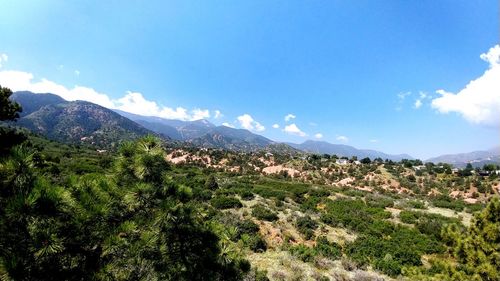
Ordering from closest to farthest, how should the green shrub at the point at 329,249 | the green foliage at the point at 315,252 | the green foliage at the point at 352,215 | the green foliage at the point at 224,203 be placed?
the green foliage at the point at 315,252
the green shrub at the point at 329,249
the green foliage at the point at 352,215
the green foliage at the point at 224,203

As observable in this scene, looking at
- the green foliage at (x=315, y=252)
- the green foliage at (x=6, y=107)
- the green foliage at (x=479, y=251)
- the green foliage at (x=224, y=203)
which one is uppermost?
the green foliage at (x=6, y=107)

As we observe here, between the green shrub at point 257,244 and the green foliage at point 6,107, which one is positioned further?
the green foliage at point 6,107

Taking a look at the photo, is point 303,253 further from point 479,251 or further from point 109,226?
point 109,226

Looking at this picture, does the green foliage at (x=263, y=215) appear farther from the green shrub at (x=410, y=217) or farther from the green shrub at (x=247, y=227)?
the green shrub at (x=410, y=217)

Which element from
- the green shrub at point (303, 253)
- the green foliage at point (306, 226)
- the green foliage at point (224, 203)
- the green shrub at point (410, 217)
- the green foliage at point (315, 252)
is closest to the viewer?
the green shrub at point (303, 253)

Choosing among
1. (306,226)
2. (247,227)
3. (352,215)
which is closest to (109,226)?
(247,227)

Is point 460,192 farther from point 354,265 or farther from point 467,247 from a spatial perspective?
point 467,247

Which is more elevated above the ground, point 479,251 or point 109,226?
point 109,226

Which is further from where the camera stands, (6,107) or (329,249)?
(6,107)

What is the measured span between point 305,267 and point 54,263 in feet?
31.3

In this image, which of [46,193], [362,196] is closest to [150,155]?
[46,193]

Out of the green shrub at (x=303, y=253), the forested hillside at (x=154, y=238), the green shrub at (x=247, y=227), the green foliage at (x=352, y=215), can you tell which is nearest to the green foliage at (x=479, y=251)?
the forested hillside at (x=154, y=238)

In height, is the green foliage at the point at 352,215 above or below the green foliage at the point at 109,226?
below

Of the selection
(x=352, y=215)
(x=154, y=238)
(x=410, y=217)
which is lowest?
(x=352, y=215)
